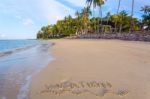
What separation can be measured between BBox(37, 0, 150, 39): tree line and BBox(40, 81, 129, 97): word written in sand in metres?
44.0

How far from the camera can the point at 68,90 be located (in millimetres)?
5898

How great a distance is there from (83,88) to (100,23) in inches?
3010

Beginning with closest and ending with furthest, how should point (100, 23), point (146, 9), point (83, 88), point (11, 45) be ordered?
point (83, 88), point (11, 45), point (146, 9), point (100, 23)

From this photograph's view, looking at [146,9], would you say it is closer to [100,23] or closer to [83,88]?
[100,23]

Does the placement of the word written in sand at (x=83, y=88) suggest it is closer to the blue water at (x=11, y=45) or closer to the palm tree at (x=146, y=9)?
the blue water at (x=11, y=45)

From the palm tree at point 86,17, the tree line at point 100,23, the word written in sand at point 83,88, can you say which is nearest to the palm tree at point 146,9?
the tree line at point 100,23

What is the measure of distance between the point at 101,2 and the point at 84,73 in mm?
62364

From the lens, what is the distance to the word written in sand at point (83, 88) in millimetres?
5648

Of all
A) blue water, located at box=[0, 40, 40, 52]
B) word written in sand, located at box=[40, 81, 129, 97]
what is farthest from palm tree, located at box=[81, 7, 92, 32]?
word written in sand, located at box=[40, 81, 129, 97]

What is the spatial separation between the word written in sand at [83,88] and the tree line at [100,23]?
1734 inches

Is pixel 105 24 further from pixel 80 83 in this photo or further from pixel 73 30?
pixel 80 83

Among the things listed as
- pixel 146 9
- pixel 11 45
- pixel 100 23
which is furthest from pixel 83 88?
pixel 100 23

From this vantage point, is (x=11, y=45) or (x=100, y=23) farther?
(x=100, y=23)

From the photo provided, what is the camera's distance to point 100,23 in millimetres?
81688
